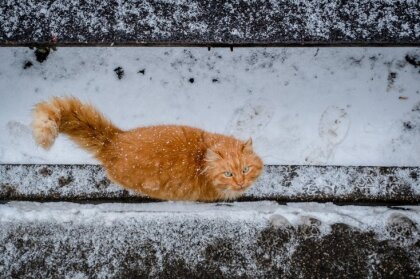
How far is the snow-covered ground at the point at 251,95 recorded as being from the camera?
2.69m

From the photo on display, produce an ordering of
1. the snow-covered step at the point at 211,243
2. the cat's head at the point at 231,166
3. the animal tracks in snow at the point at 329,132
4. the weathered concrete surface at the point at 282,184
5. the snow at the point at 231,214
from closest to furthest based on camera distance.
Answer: the snow-covered step at the point at 211,243
the snow at the point at 231,214
the cat's head at the point at 231,166
the weathered concrete surface at the point at 282,184
the animal tracks in snow at the point at 329,132

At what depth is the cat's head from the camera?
2193 mm

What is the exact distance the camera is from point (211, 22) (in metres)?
2.03

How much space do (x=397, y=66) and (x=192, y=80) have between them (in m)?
1.65

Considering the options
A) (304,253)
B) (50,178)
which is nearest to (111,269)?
(50,178)

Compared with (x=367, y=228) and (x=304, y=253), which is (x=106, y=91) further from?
(x=367, y=228)

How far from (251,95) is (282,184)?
791 mm

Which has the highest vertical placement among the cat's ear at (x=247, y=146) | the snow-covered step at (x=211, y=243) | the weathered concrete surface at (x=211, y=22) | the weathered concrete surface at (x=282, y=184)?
the weathered concrete surface at (x=211, y=22)

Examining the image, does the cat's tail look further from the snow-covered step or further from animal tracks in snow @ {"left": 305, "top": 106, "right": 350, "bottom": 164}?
animal tracks in snow @ {"left": 305, "top": 106, "right": 350, "bottom": 164}

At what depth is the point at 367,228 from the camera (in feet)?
6.68

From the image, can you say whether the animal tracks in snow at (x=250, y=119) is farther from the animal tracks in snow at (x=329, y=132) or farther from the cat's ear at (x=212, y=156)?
the cat's ear at (x=212, y=156)

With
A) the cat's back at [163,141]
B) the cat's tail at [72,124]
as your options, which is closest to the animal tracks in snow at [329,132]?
the cat's back at [163,141]

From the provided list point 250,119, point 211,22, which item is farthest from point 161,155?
point 250,119

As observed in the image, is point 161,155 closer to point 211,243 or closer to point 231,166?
point 231,166
